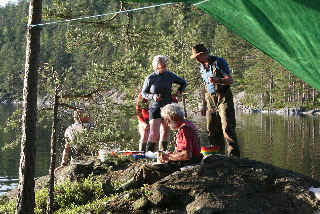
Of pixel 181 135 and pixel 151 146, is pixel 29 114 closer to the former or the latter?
pixel 181 135

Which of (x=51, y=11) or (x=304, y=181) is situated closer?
(x=304, y=181)

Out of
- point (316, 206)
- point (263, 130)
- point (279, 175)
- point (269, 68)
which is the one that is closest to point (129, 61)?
point (279, 175)

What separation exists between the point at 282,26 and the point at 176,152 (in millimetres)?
3528

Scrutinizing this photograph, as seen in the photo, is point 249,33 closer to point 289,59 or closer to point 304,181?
point 289,59

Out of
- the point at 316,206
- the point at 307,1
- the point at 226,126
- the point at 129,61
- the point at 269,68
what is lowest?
the point at 316,206

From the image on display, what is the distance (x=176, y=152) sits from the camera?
603 centimetres

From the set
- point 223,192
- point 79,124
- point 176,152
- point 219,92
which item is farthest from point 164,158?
point 79,124

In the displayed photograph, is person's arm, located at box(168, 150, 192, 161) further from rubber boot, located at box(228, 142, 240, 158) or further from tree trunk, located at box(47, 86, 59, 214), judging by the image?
tree trunk, located at box(47, 86, 59, 214)

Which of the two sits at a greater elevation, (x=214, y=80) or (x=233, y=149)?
(x=214, y=80)

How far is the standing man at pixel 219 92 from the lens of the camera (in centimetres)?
675

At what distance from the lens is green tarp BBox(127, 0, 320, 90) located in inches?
104

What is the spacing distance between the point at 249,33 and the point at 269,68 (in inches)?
3876

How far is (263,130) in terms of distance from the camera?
1826 inches

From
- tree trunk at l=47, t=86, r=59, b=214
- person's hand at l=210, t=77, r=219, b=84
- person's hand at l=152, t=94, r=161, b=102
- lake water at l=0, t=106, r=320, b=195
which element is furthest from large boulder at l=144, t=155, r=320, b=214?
lake water at l=0, t=106, r=320, b=195
